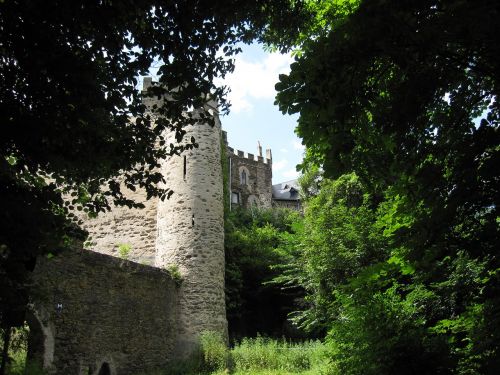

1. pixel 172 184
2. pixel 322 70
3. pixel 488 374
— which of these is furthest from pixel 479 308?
pixel 172 184

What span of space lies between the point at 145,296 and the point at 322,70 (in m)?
10.3

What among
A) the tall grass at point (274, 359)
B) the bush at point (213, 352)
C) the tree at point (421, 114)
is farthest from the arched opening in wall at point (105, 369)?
the tree at point (421, 114)

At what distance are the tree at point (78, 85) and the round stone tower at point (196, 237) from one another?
832cm

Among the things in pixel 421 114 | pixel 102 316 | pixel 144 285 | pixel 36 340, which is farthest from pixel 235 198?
pixel 421 114

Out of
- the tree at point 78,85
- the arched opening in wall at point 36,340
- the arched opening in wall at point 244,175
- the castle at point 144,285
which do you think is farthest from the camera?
the arched opening in wall at point 244,175

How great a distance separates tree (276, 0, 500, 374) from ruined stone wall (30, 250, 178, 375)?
6.82 meters

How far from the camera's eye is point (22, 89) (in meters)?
4.81

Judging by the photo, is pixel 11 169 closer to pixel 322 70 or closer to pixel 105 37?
pixel 105 37

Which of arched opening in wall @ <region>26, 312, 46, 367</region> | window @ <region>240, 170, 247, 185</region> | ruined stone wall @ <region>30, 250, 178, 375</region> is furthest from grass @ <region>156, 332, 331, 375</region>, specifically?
window @ <region>240, 170, 247, 185</region>

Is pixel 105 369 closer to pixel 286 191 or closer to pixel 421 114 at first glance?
pixel 421 114

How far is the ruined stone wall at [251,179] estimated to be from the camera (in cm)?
3659

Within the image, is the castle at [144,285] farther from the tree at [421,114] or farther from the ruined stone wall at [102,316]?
the tree at [421,114]

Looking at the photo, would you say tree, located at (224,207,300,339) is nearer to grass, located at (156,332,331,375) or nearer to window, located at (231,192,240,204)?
grass, located at (156,332,331,375)

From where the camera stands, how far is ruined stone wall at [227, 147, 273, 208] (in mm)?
36594
